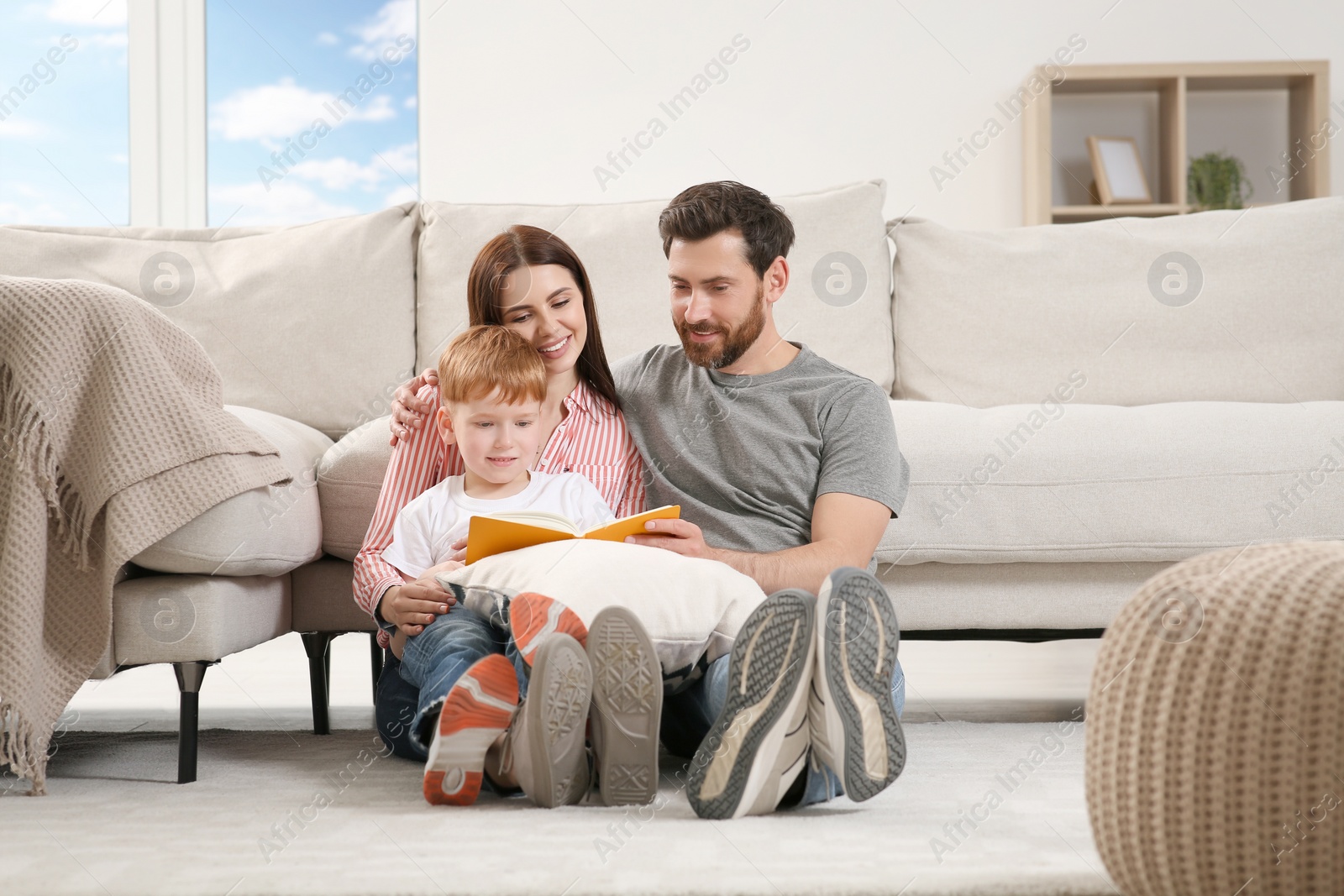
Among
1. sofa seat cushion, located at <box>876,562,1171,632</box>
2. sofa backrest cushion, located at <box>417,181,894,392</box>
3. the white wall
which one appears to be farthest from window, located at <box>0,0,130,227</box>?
sofa seat cushion, located at <box>876,562,1171,632</box>

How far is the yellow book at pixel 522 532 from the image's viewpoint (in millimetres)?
1186

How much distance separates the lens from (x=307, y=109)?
3.71m

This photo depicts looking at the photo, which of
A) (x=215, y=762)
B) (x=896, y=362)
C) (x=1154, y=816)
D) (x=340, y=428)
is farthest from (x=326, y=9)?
(x=1154, y=816)

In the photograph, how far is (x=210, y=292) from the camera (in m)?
2.06


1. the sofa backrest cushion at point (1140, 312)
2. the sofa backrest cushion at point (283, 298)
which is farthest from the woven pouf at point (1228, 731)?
the sofa backrest cushion at point (283, 298)

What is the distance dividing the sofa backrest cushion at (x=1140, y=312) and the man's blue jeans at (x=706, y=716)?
3.22ft

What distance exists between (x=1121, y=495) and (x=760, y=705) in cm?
81

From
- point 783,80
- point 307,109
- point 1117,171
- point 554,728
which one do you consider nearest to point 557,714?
point 554,728

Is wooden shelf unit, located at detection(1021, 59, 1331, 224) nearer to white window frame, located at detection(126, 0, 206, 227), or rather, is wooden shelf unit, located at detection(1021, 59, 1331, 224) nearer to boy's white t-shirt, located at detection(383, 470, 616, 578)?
boy's white t-shirt, located at detection(383, 470, 616, 578)

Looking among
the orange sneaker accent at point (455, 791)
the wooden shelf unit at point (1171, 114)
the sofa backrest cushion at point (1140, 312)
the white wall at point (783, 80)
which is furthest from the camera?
the white wall at point (783, 80)

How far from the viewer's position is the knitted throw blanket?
1205mm

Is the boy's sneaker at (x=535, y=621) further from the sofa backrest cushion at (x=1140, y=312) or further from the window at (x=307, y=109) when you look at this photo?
the window at (x=307, y=109)

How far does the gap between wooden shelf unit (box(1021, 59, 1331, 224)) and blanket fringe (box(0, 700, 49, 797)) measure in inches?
112

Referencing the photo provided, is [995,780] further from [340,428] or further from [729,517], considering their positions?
[340,428]
